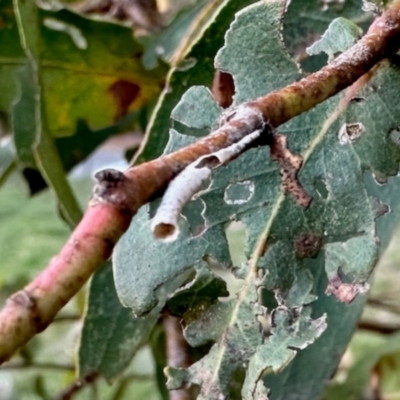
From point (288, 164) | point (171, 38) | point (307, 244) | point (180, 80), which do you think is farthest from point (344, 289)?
point (171, 38)

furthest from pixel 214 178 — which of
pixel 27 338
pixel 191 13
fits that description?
pixel 191 13

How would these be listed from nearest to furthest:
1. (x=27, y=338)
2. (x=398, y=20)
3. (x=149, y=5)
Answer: (x=27, y=338), (x=398, y=20), (x=149, y=5)

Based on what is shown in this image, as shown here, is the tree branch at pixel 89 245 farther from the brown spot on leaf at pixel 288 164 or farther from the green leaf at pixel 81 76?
the green leaf at pixel 81 76

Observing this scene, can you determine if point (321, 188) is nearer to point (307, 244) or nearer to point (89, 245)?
point (307, 244)

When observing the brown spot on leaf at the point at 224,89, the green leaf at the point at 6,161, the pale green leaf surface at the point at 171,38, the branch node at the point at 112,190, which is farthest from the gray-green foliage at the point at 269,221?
the green leaf at the point at 6,161

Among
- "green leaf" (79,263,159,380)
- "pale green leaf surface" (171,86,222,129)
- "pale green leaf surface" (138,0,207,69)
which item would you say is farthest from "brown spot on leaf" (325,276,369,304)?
"pale green leaf surface" (138,0,207,69)

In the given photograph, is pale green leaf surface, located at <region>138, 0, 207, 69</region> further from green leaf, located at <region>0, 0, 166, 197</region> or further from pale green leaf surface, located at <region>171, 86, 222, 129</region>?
pale green leaf surface, located at <region>171, 86, 222, 129</region>

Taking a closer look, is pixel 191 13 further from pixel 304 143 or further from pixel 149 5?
pixel 304 143
